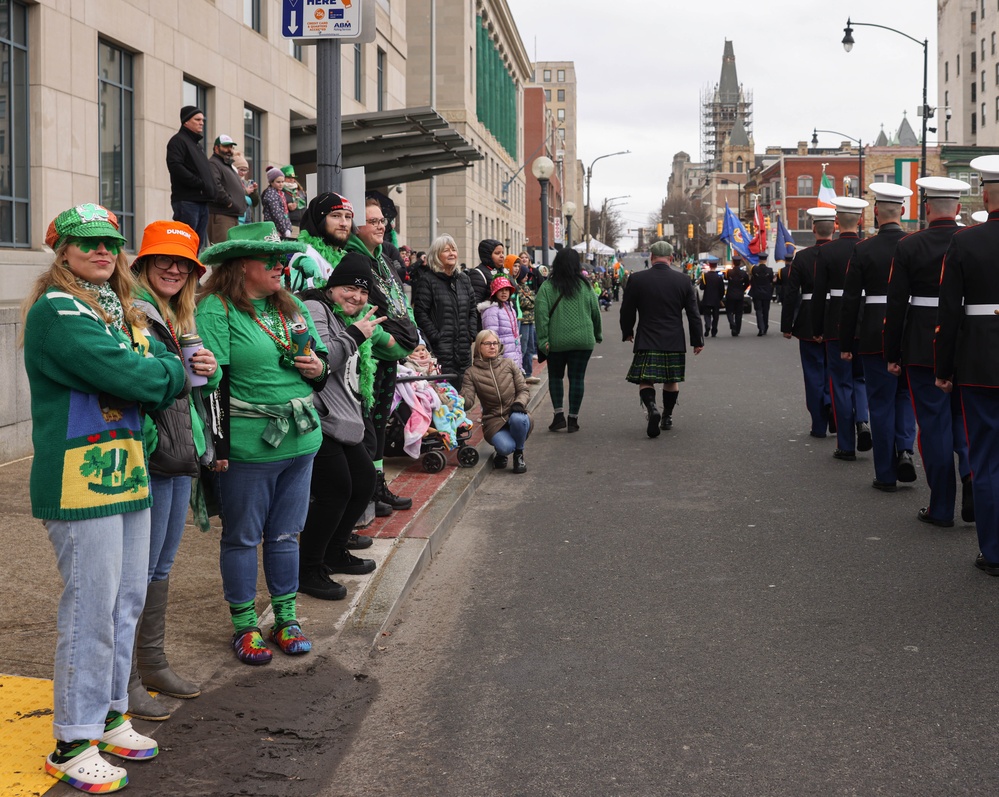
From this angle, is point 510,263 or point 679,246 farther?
point 679,246

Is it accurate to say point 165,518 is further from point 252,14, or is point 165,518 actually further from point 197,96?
point 252,14

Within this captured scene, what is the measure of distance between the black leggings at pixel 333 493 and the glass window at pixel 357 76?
22211 mm

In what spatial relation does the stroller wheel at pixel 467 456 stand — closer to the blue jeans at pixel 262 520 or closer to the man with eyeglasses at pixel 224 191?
the man with eyeglasses at pixel 224 191

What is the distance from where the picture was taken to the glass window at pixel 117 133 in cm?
1425

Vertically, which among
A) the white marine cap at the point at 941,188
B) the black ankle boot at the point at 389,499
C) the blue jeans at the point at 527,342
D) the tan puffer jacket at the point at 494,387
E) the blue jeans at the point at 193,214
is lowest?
the black ankle boot at the point at 389,499

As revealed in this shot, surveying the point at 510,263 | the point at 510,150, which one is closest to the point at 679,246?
the point at 510,150

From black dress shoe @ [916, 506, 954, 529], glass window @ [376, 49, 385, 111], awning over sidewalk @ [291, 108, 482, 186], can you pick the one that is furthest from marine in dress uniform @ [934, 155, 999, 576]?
glass window @ [376, 49, 385, 111]

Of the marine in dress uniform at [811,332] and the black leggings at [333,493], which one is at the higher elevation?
the marine in dress uniform at [811,332]

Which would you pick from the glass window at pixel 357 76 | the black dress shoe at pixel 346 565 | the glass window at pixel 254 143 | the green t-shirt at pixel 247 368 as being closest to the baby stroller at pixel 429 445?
the black dress shoe at pixel 346 565

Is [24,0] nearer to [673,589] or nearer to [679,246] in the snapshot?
[673,589]

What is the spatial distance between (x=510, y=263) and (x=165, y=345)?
15116 millimetres

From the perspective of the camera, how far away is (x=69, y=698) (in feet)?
12.3

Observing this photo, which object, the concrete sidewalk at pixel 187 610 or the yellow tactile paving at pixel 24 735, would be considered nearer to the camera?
the yellow tactile paving at pixel 24 735

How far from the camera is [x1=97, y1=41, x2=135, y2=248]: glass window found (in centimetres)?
1425
